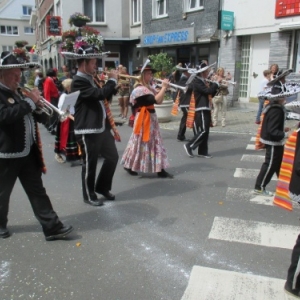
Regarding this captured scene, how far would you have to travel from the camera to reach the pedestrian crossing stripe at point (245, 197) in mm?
4871

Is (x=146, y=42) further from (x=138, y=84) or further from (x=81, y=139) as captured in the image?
(x=81, y=139)

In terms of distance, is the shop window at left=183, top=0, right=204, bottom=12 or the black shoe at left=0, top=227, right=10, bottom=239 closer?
the black shoe at left=0, top=227, right=10, bottom=239

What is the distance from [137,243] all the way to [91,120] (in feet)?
5.22

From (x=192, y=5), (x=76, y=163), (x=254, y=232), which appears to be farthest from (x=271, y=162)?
(x=192, y=5)

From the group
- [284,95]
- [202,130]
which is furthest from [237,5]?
[284,95]

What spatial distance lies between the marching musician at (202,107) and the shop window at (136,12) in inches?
618

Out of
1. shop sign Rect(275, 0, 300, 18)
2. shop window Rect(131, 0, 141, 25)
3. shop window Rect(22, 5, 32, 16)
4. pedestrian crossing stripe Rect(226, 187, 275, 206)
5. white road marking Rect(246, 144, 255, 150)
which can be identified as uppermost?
shop window Rect(22, 5, 32, 16)

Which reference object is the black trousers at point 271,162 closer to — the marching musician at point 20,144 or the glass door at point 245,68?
the marching musician at point 20,144

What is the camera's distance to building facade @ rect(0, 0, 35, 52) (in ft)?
175

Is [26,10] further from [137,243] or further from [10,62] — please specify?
[137,243]

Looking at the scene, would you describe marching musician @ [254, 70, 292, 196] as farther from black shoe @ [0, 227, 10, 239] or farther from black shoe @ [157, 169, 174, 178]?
black shoe @ [0, 227, 10, 239]

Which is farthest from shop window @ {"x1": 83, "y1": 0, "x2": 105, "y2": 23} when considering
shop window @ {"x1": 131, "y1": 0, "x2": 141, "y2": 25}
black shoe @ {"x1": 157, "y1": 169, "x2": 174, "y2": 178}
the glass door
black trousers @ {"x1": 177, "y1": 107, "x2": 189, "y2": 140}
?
black shoe @ {"x1": 157, "y1": 169, "x2": 174, "y2": 178}

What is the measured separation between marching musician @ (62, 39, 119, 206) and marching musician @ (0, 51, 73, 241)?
733 mm

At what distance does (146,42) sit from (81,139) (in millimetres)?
16360
